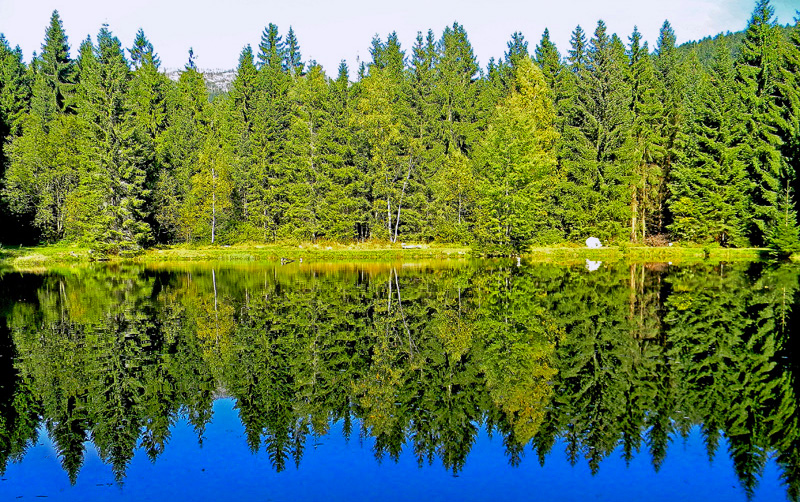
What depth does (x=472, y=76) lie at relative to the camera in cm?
6894

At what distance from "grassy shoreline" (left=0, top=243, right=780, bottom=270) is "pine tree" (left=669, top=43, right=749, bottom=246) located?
292 centimetres

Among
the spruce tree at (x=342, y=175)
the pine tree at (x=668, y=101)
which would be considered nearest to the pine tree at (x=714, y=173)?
the pine tree at (x=668, y=101)

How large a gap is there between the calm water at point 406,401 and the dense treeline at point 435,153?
29.3 m

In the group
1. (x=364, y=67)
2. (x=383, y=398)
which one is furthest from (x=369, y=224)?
(x=383, y=398)

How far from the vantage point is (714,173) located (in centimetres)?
4844

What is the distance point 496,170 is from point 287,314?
1164 inches

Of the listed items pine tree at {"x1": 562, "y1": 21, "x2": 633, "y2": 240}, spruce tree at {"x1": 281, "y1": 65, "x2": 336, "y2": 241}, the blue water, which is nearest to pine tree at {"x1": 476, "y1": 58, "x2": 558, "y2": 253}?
pine tree at {"x1": 562, "y1": 21, "x2": 633, "y2": 240}

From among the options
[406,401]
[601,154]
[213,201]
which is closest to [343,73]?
[213,201]

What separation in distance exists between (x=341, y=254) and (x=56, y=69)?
148 ft

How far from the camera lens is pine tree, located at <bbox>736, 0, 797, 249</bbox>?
1768 inches

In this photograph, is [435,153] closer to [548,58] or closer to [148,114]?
[548,58]

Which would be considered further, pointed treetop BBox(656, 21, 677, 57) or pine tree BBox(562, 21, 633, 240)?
pointed treetop BBox(656, 21, 677, 57)

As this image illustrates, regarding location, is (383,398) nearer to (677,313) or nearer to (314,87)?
(677,313)

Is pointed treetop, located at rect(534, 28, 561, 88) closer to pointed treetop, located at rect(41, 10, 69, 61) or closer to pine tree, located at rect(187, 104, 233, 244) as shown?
pine tree, located at rect(187, 104, 233, 244)
